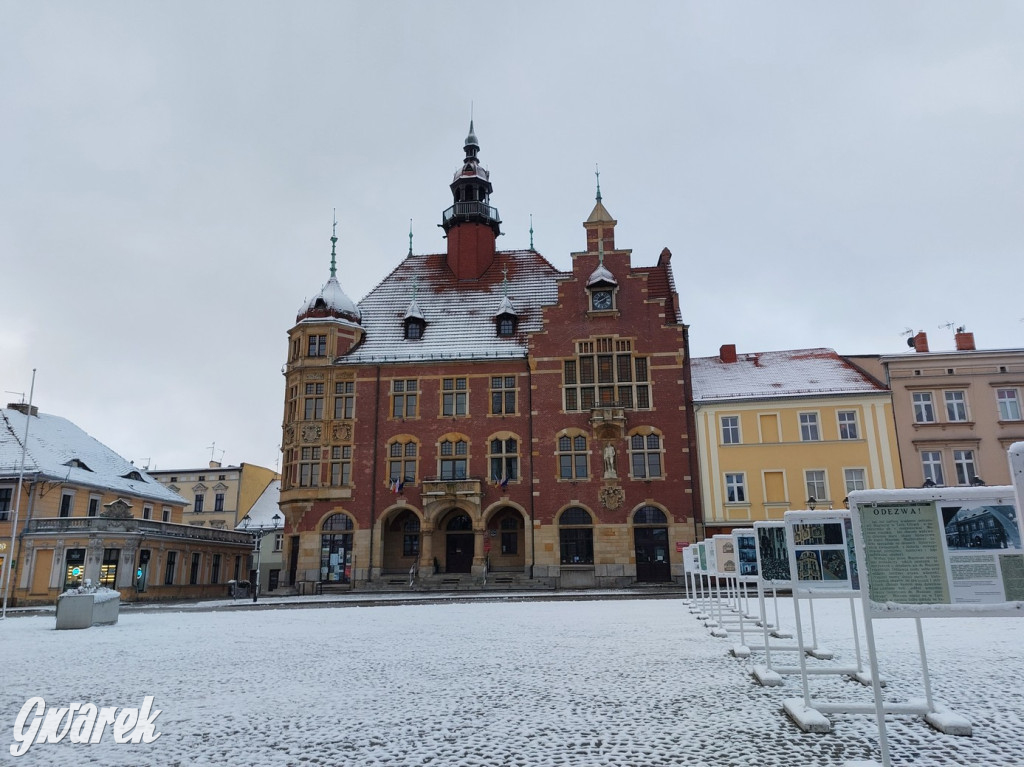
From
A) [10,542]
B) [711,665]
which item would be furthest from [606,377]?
[10,542]

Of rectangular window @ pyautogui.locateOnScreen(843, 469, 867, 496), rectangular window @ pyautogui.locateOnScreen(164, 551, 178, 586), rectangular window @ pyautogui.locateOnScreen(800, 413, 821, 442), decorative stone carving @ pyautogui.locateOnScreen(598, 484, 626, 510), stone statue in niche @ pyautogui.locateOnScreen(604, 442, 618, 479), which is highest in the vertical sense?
rectangular window @ pyautogui.locateOnScreen(800, 413, 821, 442)

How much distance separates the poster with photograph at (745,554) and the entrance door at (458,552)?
28.4 metres

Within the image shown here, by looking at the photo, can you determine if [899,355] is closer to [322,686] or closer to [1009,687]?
[1009,687]

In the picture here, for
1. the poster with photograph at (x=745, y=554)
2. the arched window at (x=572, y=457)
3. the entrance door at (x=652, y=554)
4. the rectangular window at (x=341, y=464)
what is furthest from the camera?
the rectangular window at (x=341, y=464)

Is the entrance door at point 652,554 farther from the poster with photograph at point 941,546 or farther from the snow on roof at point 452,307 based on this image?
the poster with photograph at point 941,546

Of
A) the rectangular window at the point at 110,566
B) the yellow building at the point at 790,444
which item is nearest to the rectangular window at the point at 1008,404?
the yellow building at the point at 790,444

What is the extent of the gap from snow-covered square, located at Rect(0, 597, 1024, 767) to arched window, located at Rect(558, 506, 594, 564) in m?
23.7

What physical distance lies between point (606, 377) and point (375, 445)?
532 inches

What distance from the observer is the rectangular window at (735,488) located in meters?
38.6

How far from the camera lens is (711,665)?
9.95 metres

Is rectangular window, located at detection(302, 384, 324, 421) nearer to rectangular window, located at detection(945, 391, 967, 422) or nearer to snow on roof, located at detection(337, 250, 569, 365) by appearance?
snow on roof, located at detection(337, 250, 569, 365)

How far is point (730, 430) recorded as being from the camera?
1555 inches

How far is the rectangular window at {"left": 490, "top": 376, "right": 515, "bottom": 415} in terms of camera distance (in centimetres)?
4106

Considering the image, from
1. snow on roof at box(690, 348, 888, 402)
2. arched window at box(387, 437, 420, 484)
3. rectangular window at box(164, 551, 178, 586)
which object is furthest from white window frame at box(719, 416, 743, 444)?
rectangular window at box(164, 551, 178, 586)
